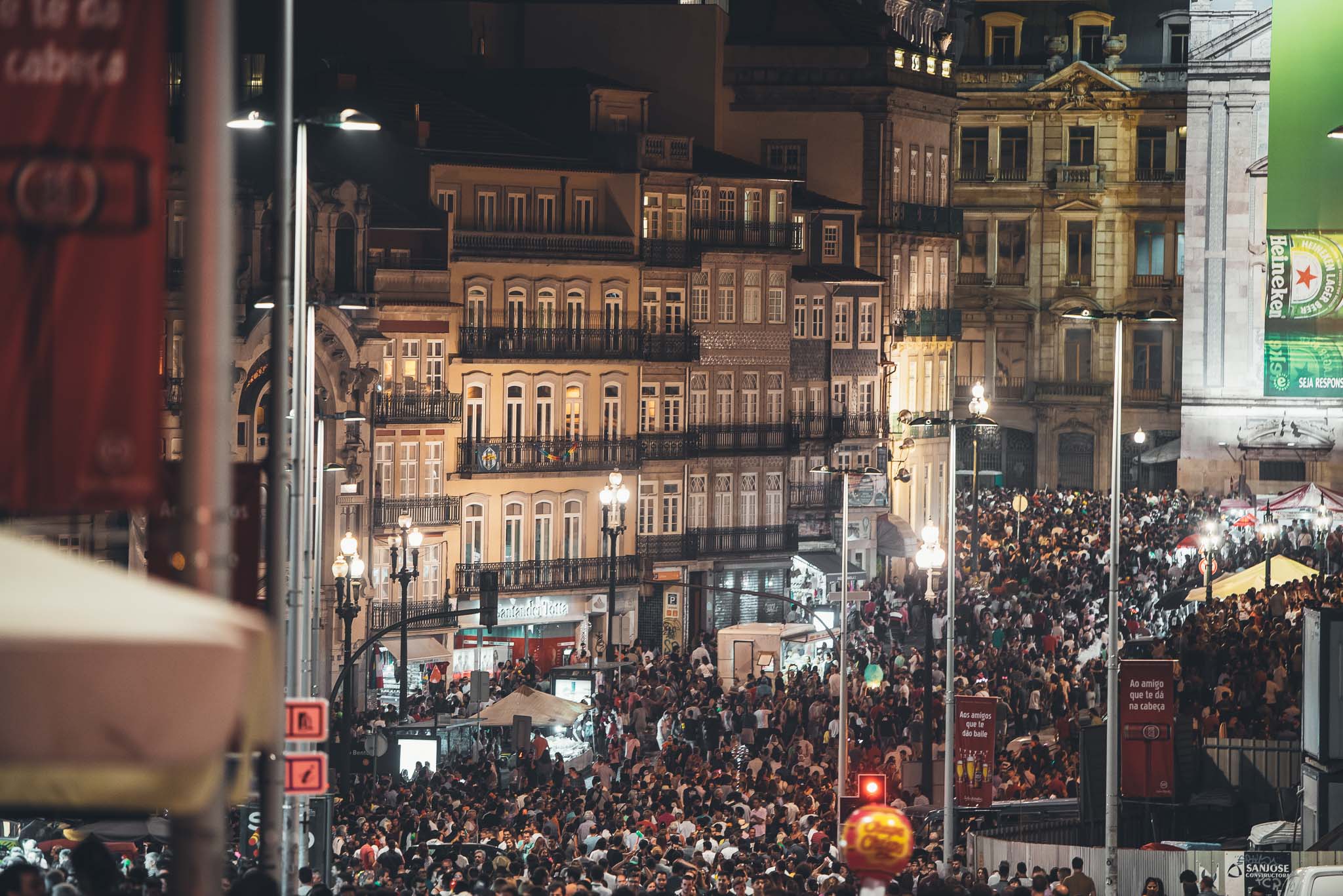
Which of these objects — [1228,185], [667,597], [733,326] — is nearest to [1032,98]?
[1228,185]

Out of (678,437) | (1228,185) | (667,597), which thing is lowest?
(667,597)

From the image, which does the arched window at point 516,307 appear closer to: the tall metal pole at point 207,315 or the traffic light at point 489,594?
the traffic light at point 489,594

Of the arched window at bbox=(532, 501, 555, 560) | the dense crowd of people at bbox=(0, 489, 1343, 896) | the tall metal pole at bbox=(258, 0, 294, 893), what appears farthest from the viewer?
the arched window at bbox=(532, 501, 555, 560)

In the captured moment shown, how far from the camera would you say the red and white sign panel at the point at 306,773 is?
1650 cm

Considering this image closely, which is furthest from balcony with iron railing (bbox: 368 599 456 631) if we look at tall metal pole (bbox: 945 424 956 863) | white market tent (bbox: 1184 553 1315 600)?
tall metal pole (bbox: 945 424 956 863)

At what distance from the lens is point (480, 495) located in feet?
191

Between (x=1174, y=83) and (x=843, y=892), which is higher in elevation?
(x=1174, y=83)

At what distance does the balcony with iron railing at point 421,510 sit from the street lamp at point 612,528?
345cm

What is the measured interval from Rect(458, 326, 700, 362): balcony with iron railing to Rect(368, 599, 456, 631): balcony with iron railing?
6344 millimetres

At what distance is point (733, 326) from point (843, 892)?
161 feet

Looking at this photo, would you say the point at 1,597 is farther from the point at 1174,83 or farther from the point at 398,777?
the point at 1174,83

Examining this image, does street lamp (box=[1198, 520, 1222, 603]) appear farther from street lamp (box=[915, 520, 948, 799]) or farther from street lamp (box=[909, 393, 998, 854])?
street lamp (box=[909, 393, 998, 854])

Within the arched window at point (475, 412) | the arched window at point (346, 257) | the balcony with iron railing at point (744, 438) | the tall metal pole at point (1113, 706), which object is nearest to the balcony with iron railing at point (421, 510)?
the arched window at point (475, 412)

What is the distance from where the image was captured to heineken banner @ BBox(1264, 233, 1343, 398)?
5334 centimetres
